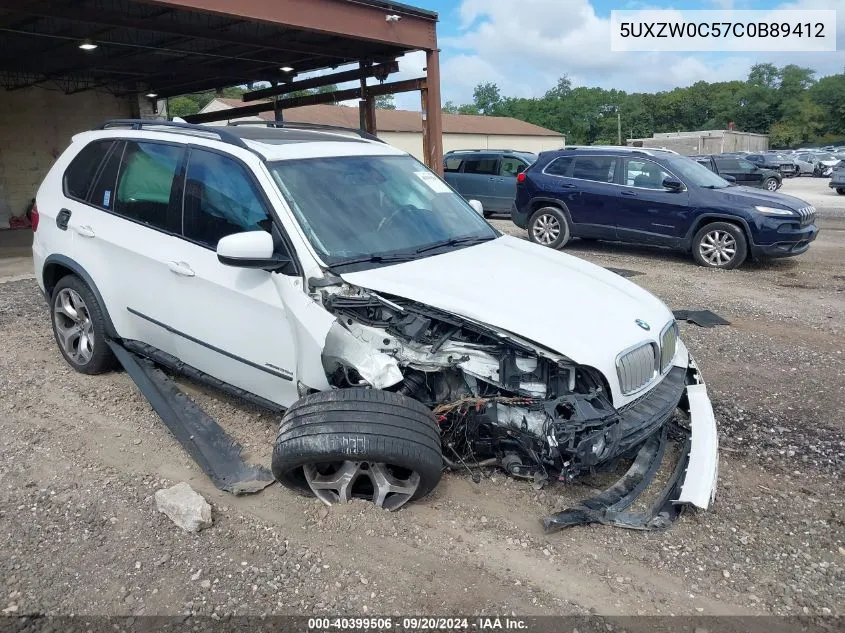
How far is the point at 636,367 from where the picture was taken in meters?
3.32

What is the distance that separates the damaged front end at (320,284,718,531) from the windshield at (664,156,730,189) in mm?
7513

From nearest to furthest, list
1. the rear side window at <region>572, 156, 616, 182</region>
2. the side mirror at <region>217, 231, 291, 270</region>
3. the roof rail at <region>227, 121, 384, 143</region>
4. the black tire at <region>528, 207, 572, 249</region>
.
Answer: the side mirror at <region>217, 231, 291, 270</region> → the roof rail at <region>227, 121, 384, 143</region> → the rear side window at <region>572, 156, 616, 182</region> → the black tire at <region>528, 207, 572, 249</region>

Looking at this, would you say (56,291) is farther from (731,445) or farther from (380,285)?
(731,445)

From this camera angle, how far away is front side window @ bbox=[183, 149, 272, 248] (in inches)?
149

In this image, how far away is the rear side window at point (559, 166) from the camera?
1129cm

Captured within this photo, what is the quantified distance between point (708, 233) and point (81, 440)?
29.2ft

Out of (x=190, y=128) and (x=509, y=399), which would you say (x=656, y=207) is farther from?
(x=509, y=399)

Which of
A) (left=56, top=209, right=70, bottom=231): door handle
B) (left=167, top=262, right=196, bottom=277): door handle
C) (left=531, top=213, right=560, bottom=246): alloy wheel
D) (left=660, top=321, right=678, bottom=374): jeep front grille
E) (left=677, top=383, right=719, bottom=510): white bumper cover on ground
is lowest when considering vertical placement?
(left=677, top=383, right=719, bottom=510): white bumper cover on ground

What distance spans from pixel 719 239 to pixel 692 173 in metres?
1.24

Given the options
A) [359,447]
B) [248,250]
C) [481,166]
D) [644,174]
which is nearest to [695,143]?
[481,166]

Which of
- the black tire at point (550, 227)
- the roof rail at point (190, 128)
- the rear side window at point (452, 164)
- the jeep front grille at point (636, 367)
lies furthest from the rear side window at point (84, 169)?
the rear side window at point (452, 164)

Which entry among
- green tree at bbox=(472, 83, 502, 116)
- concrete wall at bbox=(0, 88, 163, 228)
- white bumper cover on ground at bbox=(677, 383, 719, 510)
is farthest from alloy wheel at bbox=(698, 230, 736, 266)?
green tree at bbox=(472, 83, 502, 116)

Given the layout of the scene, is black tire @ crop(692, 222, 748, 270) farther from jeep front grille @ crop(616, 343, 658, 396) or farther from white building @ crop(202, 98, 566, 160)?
white building @ crop(202, 98, 566, 160)

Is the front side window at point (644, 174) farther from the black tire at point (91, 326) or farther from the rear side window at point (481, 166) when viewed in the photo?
the black tire at point (91, 326)
